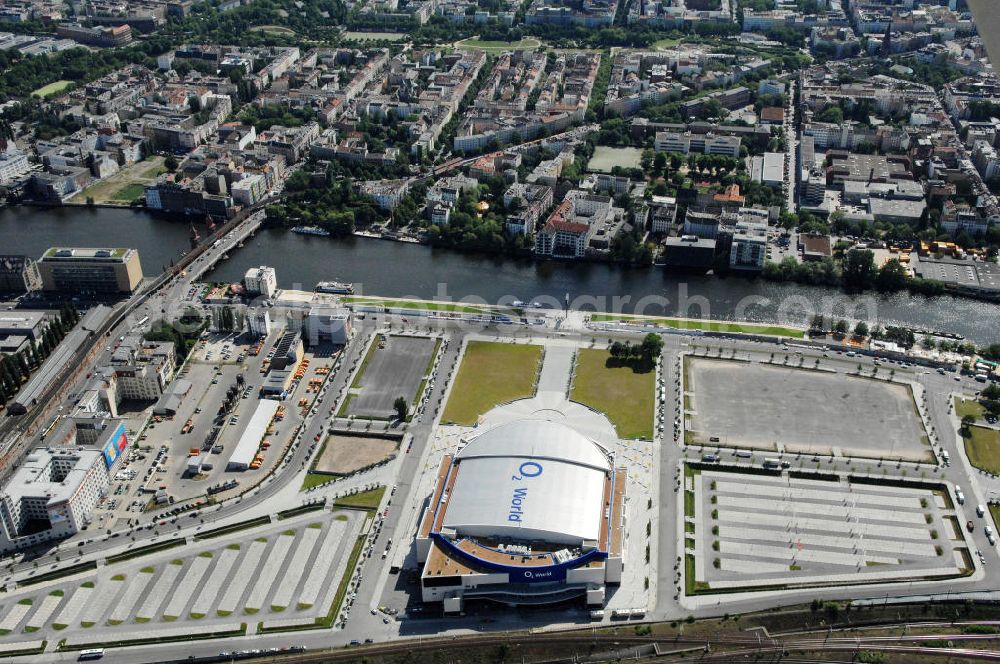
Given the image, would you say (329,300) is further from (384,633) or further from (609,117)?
(609,117)

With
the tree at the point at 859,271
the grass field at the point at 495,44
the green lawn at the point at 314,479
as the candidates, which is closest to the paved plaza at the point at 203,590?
the green lawn at the point at 314,479

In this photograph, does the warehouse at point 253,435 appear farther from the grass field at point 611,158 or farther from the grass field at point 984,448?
the grass field at point 611,158

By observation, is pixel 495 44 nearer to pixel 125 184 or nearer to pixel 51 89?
pixel 51 89

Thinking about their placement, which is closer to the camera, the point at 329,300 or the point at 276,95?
the point at 329,300

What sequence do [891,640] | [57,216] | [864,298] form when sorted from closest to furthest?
1. [891,640]
2. [864,298]
3. [57,216]

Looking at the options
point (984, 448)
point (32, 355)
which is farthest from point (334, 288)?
point (984, 448)

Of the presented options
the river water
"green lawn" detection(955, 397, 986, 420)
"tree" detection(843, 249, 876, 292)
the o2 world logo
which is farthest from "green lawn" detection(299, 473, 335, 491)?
"tree" detection(843, 249, 876, 292)

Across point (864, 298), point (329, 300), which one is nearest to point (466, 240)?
point (329, 300)
